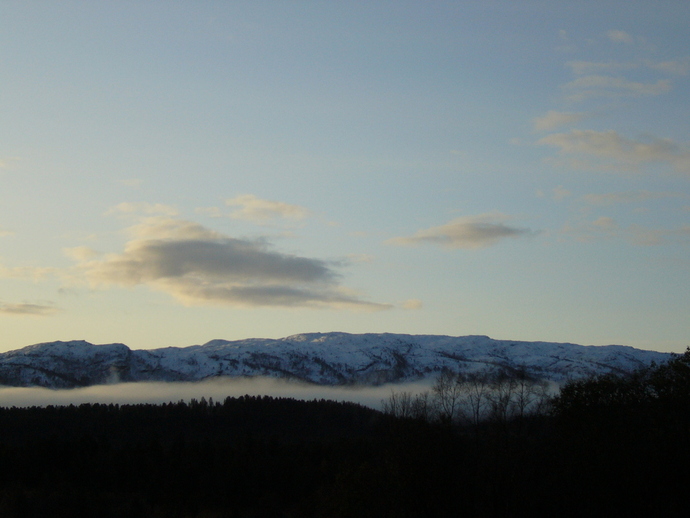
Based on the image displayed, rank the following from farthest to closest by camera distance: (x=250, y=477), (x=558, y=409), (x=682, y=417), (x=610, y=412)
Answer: (x=250, y=477) → (x=558, y=409) → (x=610, y=412) → (x=682, y=417)

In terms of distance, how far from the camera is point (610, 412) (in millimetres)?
61344

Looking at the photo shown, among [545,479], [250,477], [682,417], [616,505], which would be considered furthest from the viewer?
[250,477]

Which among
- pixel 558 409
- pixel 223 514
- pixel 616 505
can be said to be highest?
pixel 558 409

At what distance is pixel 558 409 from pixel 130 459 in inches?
3564

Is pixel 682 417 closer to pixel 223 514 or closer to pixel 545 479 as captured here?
pixel 545 479

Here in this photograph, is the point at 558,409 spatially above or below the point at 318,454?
above

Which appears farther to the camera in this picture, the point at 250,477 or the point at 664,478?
the point at 250,477

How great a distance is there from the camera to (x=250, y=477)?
390 feet

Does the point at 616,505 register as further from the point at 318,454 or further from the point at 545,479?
the point at 318,454

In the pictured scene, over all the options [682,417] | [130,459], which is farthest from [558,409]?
[130,459]

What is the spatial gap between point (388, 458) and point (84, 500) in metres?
48.1

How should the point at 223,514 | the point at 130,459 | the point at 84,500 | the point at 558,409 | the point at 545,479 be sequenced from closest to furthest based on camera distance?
1. the point at 545,479
2. the point at 558,409
3. the point at 84,500
4. the point at 223,514
5. the point at 130,459

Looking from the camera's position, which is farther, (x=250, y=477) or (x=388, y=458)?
(x=250, y=477)

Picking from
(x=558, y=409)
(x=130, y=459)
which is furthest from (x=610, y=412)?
(x=130, y=459)
